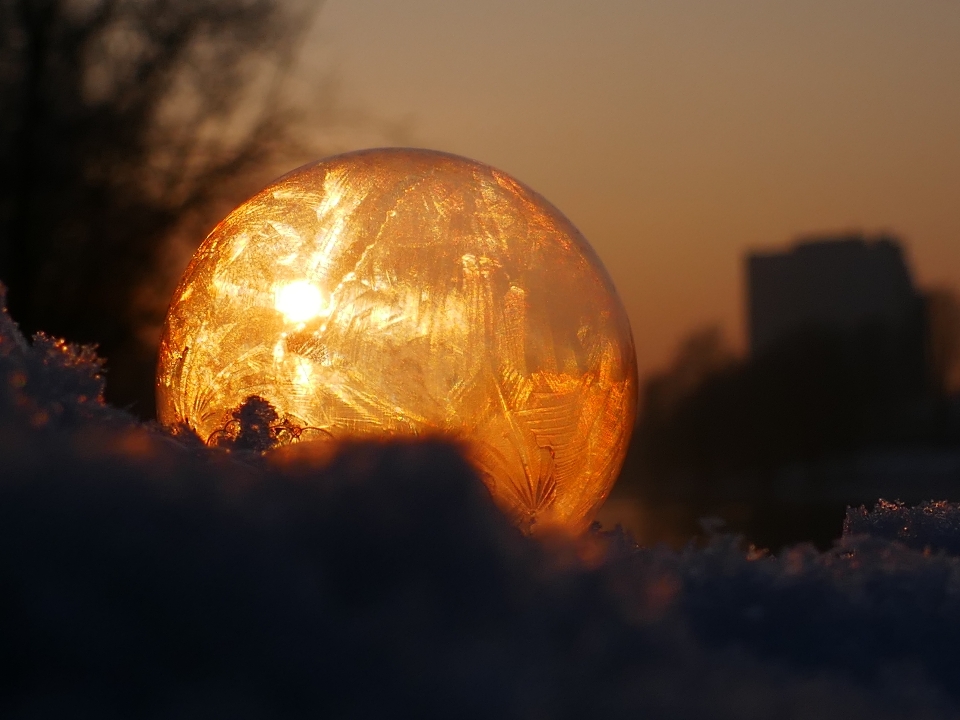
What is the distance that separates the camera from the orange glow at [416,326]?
2.18 m

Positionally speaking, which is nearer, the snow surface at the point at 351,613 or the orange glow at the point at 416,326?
the snow surface at the point at 351,613

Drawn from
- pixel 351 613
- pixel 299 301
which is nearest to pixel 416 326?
pixel 299 301

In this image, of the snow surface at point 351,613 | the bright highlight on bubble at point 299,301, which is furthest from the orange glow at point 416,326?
the snow surface at point 351,613

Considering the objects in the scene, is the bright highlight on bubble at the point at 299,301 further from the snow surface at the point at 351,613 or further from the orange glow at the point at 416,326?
the snow surface at the point at 351,613

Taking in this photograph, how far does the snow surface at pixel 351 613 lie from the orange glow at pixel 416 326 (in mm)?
1161

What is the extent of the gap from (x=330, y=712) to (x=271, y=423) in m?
1.03

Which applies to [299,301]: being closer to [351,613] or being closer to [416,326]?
[416,326]

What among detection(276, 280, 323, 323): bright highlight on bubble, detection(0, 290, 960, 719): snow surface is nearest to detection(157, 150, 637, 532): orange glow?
detection(276, 280, 323, 323): bright highlight on bubble

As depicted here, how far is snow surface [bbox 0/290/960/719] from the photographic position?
764 millimetres

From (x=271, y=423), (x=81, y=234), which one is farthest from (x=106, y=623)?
(x=81, y=234)

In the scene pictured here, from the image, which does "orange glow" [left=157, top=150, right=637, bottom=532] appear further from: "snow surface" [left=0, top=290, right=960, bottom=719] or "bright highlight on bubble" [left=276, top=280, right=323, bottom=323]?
"snow surface" [left=0, top=290, right=960, bottom=719]

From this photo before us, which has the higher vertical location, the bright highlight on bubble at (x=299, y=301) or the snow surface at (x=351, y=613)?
the bright highlight on bubble at (x=299, y=301)

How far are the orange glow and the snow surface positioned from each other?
116 cm

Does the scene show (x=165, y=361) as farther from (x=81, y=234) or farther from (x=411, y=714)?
(x=81, y=234)
